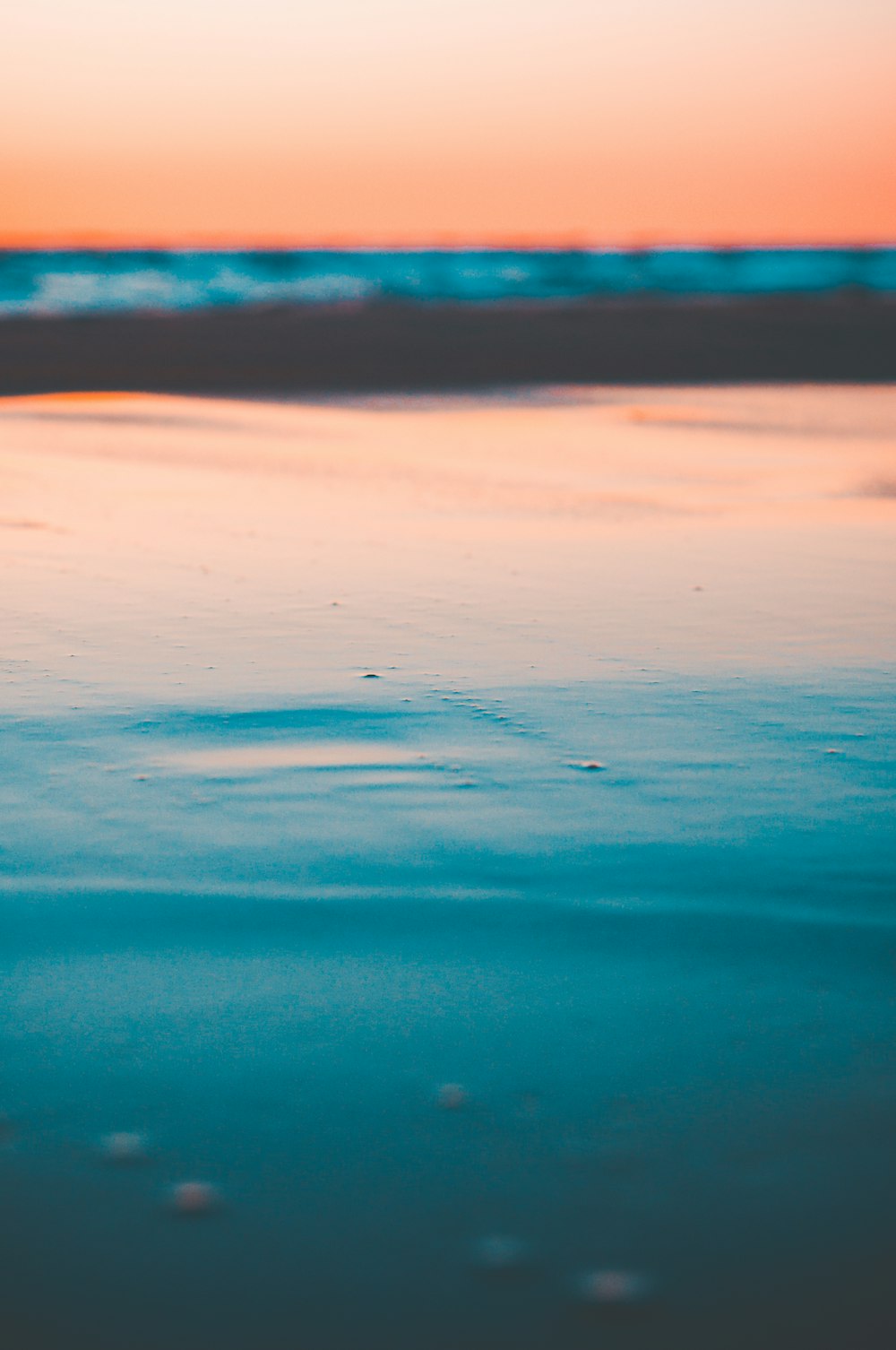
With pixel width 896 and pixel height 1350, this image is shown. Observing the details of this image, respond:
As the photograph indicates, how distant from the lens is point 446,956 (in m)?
2.76

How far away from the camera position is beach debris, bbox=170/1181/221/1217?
203 centimetres

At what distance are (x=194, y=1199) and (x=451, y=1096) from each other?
0.47 m

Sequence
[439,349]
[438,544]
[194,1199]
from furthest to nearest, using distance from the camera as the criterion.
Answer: [439,349]
[438,544]
[194,1199]

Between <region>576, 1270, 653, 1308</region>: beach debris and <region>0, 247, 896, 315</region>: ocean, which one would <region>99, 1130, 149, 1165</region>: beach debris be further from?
<region>0, 247, 896, 315</region>: ocean

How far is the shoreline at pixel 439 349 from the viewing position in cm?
1555

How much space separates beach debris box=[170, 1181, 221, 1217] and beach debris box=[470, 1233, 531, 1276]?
0.40m

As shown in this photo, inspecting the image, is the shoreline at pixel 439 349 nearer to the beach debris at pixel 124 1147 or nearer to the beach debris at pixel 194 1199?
the beach debris at pixel 124 1147

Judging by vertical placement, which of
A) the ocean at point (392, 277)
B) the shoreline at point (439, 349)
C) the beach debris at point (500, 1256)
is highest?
the ocean at point (392, 277)

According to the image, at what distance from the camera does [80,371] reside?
16.1 m

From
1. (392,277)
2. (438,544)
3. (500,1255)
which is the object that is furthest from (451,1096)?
(392,277)

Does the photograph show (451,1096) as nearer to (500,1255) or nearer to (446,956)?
(500,1255)

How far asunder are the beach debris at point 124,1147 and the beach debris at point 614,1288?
2.37ft

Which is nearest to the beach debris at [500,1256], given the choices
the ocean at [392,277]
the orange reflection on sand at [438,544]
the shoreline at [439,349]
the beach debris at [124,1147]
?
the beach debris at [124,1147]

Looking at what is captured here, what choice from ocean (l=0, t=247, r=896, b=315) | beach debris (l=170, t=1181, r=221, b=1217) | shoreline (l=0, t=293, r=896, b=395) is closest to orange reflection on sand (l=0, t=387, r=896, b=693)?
beach debris (l=170, t=1181, r=221, b=1217)
